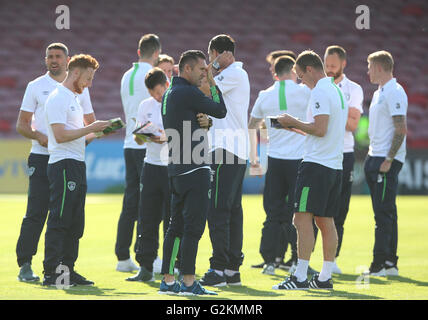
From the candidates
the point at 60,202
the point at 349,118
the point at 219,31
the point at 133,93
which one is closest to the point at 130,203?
the point at 133,93

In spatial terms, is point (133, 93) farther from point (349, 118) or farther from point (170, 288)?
point (170, 288)

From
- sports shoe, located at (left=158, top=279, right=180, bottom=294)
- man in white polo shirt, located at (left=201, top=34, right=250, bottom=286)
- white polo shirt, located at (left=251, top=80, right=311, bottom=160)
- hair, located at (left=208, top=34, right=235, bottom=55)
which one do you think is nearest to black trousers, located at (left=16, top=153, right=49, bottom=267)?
man in white polo shirt, located at (left=201, top=34, right=250, bottom=286)

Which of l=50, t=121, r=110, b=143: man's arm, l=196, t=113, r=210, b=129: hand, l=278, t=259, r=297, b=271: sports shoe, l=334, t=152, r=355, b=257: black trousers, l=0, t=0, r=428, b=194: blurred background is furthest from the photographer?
l=0, t=0, r=428, b=194: blurred background

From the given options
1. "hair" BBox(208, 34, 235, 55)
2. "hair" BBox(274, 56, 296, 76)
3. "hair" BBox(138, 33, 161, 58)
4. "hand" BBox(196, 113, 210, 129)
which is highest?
"hair" BBox(138, 33, 161, 58)

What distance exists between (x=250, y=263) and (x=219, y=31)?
618 inches

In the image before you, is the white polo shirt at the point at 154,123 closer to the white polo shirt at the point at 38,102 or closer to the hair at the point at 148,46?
the white polo shirt at the point at 38,102

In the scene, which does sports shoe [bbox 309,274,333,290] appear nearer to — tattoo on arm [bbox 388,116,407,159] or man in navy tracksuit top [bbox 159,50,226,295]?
man in navy tracksuit top [bbox 159,50,226,295]

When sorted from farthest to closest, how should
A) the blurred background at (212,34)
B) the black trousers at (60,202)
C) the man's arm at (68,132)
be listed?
the blurred background at (212,34), the black trousers at (60,202), the man's arm at (68,132)

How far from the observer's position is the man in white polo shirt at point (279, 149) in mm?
8211

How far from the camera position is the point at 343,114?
6961mm

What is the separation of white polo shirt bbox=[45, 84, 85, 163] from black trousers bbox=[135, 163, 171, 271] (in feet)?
2.78

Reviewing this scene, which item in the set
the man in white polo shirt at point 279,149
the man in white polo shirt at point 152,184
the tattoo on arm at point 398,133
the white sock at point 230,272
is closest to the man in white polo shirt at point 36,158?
the man in white polo shirt at point 152,184

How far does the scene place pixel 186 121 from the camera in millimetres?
6320

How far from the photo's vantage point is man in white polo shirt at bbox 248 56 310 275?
8.21 m
